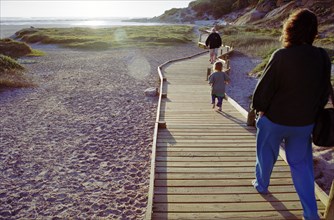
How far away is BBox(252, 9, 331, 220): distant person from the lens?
9.87ft

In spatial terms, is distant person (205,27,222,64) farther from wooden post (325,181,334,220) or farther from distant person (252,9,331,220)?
wooden post (325,181,334,220)

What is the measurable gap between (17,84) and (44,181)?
9.92 m

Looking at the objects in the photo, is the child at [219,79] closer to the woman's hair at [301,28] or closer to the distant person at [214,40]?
the woman's hair at [301,28]

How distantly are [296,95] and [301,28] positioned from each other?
2.35 ft

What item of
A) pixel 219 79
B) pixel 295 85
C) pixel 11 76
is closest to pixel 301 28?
pixel 295 85

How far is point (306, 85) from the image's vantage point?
3.08 metres

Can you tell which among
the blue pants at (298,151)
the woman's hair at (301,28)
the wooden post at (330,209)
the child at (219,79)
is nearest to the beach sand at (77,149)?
the child at (219,79)

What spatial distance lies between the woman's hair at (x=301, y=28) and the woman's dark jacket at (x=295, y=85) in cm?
8

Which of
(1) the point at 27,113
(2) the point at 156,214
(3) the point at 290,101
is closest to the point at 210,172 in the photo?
(2) the point at 156,214

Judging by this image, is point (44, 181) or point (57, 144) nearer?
point (44, 181)

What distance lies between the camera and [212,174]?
4852 millimetres

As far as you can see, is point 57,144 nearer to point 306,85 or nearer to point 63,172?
point 63,172

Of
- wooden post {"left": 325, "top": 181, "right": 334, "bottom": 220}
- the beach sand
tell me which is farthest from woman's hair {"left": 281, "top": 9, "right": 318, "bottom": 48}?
the beach sand

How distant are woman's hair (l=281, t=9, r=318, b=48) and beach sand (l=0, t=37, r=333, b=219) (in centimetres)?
344
